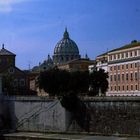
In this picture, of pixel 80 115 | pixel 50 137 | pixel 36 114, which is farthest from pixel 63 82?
pixel 50 137

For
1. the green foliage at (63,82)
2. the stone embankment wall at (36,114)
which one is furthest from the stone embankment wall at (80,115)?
the green foliage at (63,82)

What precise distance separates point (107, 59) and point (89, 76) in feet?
86.8

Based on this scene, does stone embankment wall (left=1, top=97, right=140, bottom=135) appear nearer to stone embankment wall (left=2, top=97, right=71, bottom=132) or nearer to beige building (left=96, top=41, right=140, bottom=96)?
stone embankment wall (left=2, top=97, right=71, bottom=132)

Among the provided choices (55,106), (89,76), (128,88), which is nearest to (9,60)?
(128,88)

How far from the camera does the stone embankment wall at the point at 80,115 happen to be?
4209 centimetres

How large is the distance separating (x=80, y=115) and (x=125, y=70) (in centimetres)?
4541

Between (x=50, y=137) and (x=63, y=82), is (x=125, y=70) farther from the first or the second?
(x=50, y=137)

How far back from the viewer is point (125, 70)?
90.3m

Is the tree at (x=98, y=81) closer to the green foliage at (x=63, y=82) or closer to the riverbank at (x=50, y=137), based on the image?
the green foliage at (x=63, y=82)

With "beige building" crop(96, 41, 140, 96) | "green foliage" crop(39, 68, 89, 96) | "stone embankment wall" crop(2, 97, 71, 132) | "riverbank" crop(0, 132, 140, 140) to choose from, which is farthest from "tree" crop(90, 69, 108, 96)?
"riverbank" crop(0, 132, 140, 140)

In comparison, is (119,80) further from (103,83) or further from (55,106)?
(55,106)

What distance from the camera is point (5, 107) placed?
179 ft

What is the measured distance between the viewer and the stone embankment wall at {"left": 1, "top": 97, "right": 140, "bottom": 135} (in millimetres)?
42094

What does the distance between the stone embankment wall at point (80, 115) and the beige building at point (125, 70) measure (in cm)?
3504
